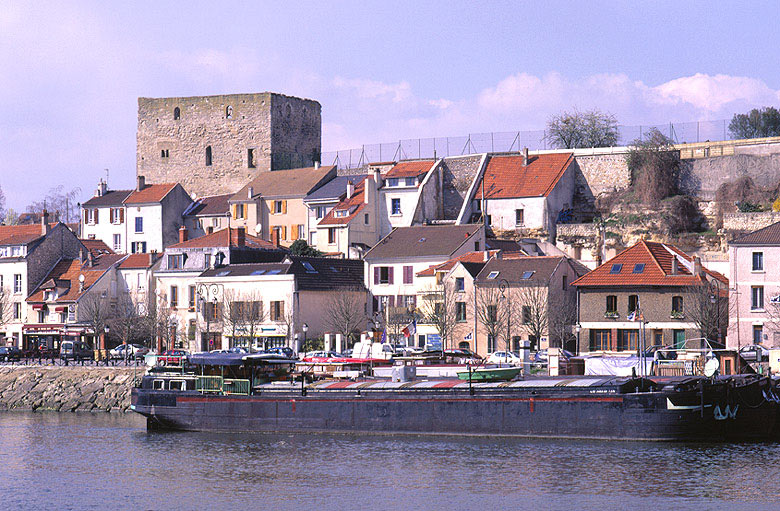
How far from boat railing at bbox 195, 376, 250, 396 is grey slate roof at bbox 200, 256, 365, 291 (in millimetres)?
24859

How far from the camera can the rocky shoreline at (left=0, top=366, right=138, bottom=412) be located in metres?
67.6

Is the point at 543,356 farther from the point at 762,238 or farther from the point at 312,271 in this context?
the point at 312,271

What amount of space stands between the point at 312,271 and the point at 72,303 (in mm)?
19068

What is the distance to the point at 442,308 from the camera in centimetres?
7419

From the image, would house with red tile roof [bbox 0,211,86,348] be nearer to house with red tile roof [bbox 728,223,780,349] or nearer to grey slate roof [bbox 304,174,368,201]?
grey slate roof [bbox 304,174,368,201]

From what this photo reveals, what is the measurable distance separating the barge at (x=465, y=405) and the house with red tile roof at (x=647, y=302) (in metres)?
18.3

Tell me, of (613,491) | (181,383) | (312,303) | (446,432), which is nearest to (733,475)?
(613,491)

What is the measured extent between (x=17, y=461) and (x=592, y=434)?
21116mm

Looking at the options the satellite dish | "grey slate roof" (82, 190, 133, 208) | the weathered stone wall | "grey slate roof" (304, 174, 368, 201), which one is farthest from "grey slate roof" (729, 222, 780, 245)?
"grey slate roof" (82, 190, 133, 208)

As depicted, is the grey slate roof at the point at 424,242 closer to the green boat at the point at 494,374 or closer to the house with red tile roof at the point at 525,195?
the house with red tile roof at the point at 525,195

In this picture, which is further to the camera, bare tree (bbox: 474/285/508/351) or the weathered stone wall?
the weathered stone wall

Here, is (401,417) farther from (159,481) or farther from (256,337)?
(256,337)

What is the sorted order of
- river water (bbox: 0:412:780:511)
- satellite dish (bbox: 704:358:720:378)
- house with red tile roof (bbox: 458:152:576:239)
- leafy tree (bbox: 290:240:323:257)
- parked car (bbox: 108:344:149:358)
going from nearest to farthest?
1. river water (bbox: 0:412:780:511)
2. satellite dish (bbox: 704:358:720:378)
3. parked car (bbox: 108:344:149:358)
4. house with red tile roof (bbox: 458:152:576:239)
5. leafy tree (bbox: 290:240:323:257)

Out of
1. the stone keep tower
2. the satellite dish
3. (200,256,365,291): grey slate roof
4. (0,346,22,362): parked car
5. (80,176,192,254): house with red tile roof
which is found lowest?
(0,346,22,362): parked car
